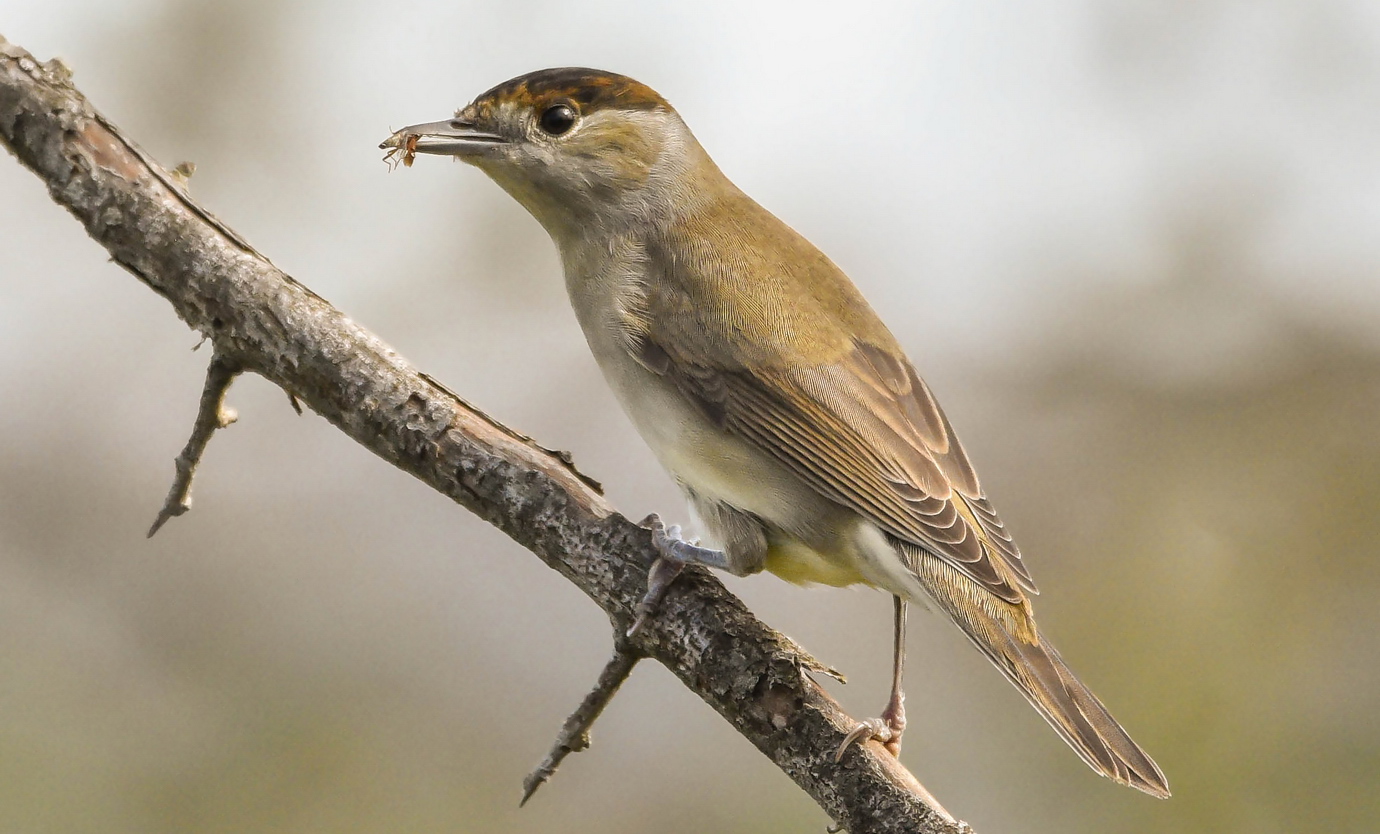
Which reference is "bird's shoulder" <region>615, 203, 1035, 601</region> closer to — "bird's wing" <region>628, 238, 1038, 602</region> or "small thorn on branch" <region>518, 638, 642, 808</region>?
"bird's wing" <region>628, 238, 1038, 602</region>

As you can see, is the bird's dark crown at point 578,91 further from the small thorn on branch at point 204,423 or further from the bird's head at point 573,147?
the small thorn on branch at point 204,423

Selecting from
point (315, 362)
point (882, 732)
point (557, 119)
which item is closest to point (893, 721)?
point (882, 732)

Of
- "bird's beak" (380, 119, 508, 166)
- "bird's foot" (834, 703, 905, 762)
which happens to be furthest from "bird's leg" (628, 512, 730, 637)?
"bird's beak" (380, 119, 508, 166)

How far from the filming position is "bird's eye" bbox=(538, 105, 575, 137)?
412 cm

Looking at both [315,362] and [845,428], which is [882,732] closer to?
[845,428]

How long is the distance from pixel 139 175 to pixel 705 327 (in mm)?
1828

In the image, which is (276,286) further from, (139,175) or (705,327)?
(705,327)

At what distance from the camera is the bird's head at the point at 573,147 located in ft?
13.3

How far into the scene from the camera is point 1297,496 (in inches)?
257

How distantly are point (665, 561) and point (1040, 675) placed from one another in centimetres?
113

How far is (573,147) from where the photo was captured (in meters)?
4.16

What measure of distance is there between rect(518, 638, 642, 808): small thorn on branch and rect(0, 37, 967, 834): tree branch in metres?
0.12

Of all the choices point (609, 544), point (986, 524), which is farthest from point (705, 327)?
point (986, 524)

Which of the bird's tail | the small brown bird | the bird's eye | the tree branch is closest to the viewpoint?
the bird's tail
